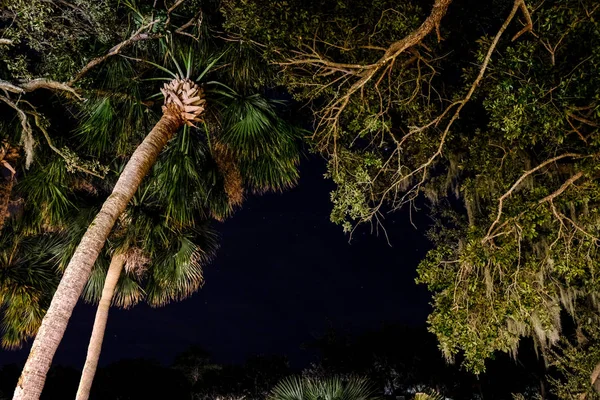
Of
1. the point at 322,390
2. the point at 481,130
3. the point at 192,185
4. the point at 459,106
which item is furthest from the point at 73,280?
the point at 481,130

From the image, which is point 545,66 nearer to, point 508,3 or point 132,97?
point 508,3

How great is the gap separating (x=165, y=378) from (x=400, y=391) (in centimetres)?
1441

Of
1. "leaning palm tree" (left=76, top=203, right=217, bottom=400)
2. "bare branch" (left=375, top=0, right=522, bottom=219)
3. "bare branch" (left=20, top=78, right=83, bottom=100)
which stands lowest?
"bare branch" (left=375, top=0, right=522, bottom=219)

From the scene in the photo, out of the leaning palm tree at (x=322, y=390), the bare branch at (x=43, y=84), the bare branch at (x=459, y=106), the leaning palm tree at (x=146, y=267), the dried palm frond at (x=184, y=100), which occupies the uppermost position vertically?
the dried palm frond at (x=184, y=100)

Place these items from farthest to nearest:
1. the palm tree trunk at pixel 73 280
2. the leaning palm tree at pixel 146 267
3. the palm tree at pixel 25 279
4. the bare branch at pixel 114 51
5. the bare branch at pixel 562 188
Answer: the palm tree at pixel 25 279, the leaning palm tree at pixel 146 267, the bare branch at pixel 114 51, the bare branch at pixel 562 188, the palm tree trunk at pixel 73 280

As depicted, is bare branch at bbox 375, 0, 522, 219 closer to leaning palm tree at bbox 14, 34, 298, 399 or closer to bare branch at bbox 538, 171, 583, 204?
bare branch at bbox 538, 171, 583, 204

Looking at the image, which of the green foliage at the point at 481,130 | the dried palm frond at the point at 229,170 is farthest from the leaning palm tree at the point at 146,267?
the green foliage at the point at 481,130

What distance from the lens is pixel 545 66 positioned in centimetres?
532

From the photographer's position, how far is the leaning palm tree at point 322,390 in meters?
8.99

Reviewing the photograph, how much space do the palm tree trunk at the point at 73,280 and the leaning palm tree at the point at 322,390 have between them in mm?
5159

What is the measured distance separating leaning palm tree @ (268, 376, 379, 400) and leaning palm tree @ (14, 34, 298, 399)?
3.85 metres

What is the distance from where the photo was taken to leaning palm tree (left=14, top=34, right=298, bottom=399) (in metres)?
5.21

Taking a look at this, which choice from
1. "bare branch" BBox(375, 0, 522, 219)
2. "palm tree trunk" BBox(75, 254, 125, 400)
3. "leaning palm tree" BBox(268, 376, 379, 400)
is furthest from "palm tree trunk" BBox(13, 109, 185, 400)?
"leaning palm tree" BBox(268, 376, 379, 400)

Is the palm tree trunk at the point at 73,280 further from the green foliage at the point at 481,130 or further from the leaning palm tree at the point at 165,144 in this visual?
the green foliage at the point at 481,130
